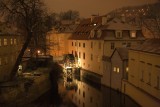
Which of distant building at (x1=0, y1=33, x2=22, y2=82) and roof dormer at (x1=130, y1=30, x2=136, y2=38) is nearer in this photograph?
distant building at (x1=0, y1=33, x2=22, y2=82)

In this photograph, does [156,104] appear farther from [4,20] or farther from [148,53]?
[4,20]

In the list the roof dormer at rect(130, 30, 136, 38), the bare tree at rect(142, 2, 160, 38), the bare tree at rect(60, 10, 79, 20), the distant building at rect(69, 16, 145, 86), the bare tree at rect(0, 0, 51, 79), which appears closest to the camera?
the bare tree at rect(0, 0, 51, 79)

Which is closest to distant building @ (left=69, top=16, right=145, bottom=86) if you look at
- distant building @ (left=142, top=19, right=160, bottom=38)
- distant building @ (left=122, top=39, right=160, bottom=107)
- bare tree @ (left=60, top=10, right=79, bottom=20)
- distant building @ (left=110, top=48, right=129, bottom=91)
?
distant building @ (left=110, top=48, right=129, bottom=91)

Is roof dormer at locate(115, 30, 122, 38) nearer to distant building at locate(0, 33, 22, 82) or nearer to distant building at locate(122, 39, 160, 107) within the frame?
distant building at locate(122, 39, 160, 107)

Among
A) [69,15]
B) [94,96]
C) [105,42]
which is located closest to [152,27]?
[105,42]

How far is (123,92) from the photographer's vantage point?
108 ft

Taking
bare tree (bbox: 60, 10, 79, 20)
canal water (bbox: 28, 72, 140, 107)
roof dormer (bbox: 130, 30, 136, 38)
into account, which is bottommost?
canal water (bbox: 28, 72, 140, 107)

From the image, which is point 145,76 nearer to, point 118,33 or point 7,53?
point 7,53

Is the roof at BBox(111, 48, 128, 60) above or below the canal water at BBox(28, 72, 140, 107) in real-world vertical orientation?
above

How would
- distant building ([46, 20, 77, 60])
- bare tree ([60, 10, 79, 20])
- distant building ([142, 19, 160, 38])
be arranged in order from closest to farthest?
distant building ([142, 19, 160, 38])
distant building ([46, 20, 77, 60])
bare tree ([60, 10, 79, 20])

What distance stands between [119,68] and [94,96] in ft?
14.2

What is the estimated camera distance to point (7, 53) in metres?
32.2

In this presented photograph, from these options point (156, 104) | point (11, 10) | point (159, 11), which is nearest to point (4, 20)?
point (11, 10)

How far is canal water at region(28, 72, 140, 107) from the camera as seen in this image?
99.7 ft
